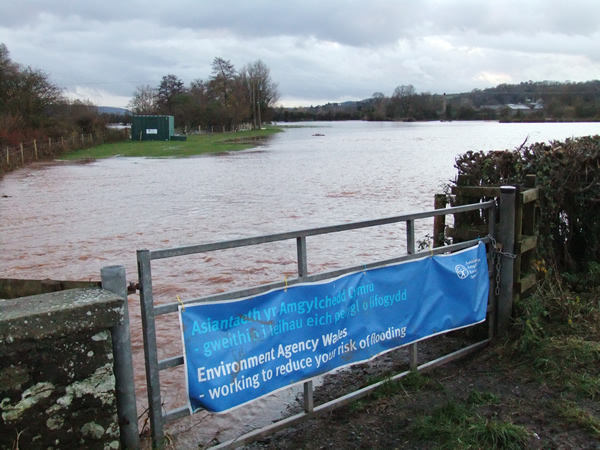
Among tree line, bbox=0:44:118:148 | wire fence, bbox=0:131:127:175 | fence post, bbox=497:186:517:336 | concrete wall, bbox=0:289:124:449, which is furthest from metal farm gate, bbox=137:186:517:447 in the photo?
tree line, bbox=0:44:118:148

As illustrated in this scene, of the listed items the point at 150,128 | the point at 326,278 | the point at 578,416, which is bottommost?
the point at 578,416

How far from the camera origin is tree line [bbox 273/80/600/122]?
117 meters

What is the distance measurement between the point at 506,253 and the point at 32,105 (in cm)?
4853

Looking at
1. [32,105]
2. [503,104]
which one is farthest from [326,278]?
Result: [503,104]

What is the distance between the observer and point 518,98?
172m

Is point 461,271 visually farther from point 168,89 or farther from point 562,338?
point 168,89

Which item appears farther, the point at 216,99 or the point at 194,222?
the point at 216,99

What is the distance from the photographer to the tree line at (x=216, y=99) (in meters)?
88.8

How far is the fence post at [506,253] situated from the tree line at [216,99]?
8445cm

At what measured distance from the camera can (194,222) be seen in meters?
13.7

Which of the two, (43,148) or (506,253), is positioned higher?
(506,253)

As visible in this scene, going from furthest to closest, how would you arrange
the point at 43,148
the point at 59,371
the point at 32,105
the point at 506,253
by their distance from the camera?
the point at 32,105
the point at 43,148
the point at 506,253
the point at 59,371

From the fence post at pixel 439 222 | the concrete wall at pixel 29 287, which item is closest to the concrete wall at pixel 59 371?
the concrete wall at pixel 29 287

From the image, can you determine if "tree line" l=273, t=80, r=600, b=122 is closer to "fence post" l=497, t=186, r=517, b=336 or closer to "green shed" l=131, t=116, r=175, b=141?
"green shed" l=131, t=116, r=175, b=141
